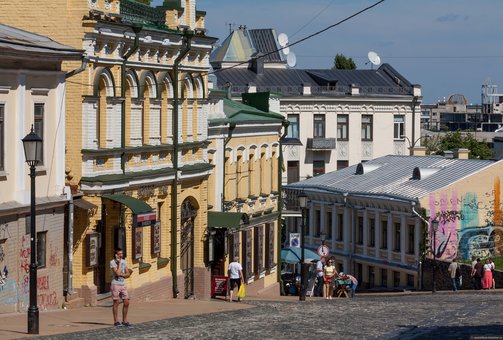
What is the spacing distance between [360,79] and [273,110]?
137 ft

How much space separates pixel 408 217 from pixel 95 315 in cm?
3287

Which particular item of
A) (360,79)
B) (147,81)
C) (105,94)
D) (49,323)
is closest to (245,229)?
(147,81)

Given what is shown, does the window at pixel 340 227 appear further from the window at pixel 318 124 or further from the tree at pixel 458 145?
the tree at pixel 458 145

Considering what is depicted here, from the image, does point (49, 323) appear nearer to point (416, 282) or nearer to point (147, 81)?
point (147, 81)

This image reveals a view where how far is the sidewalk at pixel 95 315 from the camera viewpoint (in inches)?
1063

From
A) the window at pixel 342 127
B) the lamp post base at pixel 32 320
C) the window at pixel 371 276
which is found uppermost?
the window at pixel 342 127

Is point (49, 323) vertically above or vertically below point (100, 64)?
below

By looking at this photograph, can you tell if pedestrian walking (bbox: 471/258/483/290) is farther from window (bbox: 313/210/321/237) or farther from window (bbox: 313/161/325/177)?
window (bbox: 313/161/325/177)

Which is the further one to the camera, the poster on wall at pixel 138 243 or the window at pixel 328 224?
the window at pixel 328 224

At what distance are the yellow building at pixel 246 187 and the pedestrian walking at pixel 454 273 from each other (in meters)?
6.41

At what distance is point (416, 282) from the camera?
6178 centimetres

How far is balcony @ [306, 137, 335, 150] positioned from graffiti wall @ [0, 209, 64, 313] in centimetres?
5968

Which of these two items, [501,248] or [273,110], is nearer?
[273,110]

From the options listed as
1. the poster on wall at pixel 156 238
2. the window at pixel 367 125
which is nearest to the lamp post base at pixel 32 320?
the poster on wall at pixel 156 238
